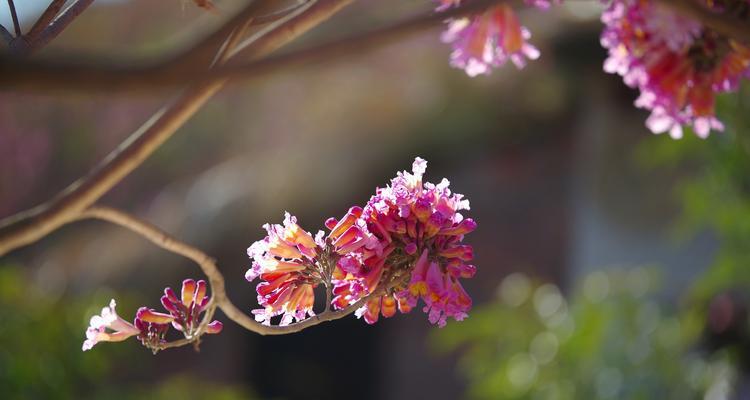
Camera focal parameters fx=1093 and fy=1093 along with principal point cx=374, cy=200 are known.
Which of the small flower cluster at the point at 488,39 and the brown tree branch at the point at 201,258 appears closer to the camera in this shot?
the brown tree branch at the point at 201,258

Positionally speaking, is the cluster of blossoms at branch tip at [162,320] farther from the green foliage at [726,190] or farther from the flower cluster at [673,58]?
the green foliage at [726,190]

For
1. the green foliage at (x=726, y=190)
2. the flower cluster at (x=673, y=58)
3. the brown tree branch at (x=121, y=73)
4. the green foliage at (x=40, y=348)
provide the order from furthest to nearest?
the green foliage at (x=40, y=348), the green foliage at (x=726, y=190), the flower cluster at (x=673, y=58), the brown tree branch at (x=121, y=73)

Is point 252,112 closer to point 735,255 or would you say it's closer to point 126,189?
point 126,189

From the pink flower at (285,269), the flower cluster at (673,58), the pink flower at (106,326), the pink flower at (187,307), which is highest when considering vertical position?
the flower cluster at (673,58)

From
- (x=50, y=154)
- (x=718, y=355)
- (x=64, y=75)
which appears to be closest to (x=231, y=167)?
(x=50, y=154)

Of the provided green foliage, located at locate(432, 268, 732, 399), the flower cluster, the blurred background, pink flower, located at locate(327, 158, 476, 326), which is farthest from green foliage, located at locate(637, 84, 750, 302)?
pink flower, located at locate(327, 158, 476, 326)

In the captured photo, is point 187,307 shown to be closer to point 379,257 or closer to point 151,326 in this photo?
point 151,326

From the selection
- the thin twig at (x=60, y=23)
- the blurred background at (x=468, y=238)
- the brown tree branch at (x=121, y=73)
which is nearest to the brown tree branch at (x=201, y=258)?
the thin twig at (x=60, y=23)
